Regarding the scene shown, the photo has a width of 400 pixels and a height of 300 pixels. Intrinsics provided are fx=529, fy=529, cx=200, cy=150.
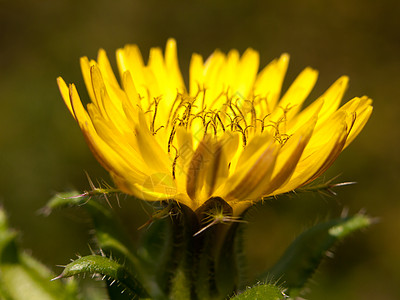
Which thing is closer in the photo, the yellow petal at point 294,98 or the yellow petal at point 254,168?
the yellow petal at point 254,168

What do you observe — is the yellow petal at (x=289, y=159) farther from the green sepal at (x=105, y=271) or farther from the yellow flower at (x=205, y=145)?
the green sepal at (x=105, y=271)

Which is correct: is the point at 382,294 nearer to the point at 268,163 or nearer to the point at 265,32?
the point at 265,32

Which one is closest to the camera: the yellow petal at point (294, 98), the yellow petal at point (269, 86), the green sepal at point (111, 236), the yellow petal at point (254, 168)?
the yellow petal at point (254, 168)

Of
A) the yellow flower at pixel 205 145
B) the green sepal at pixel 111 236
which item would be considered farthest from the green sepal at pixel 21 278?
the yellow flower at pixel 205 145

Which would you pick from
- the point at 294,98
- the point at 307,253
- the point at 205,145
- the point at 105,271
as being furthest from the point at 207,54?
the point at 105,271

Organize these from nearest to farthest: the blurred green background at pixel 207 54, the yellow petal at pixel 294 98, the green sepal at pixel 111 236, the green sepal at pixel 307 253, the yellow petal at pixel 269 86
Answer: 1. the green sepal at pixel 111 236
2. the green sepal at pixel 307 253
3. the yellow petal at pixel 294 98
4. the yellow petal at pixel 269 86
5. the blurred green background at pixel 207 54

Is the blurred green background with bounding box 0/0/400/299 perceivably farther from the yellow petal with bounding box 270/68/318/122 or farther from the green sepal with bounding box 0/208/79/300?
the green sepal with bounding box 0/208/79/300

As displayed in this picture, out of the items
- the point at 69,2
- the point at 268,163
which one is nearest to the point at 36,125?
the point at 69,2
